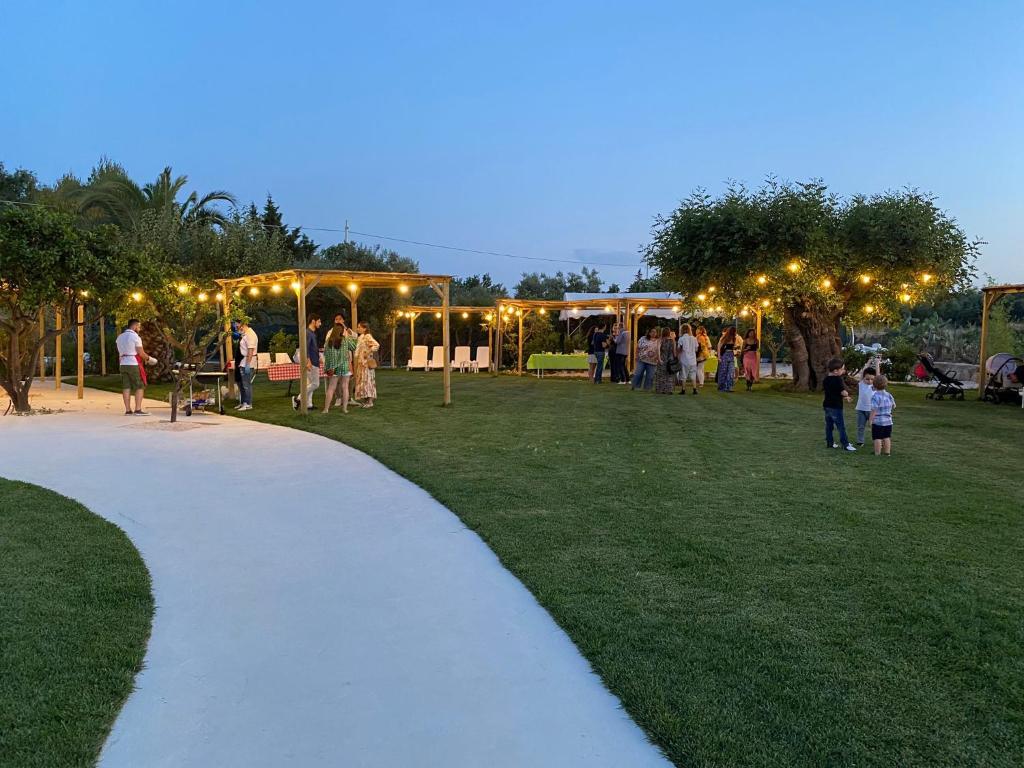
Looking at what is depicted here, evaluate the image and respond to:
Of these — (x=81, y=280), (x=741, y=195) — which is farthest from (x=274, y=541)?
(x=741, y=195)

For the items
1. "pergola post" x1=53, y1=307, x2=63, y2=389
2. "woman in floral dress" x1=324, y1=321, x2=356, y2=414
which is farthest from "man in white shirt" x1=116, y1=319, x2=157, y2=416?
"woman in floral dress" x1=324, y1=321, x2=356, y2=414

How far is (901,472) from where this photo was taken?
7.82m

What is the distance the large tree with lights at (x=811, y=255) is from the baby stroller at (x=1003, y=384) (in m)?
2.31

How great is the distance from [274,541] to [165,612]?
1.34m

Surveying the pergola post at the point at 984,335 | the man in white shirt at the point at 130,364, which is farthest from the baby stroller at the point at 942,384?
the man in white shirt at the point at 130,364

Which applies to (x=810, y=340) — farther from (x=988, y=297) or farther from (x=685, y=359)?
(x=988, y=297)

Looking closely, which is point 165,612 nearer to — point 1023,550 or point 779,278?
point 1023,550

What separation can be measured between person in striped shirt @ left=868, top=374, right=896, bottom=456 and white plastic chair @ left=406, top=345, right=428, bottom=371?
19153mm

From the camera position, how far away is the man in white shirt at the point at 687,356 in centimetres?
1720

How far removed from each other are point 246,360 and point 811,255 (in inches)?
462

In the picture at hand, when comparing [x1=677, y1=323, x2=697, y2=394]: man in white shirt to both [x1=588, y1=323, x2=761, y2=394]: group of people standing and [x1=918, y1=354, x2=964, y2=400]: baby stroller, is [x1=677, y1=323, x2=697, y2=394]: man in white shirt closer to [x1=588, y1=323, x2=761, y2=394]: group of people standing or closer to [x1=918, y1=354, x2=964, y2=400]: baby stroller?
[x1=588, y1=323, x2=761, y2=394]: group of people standing

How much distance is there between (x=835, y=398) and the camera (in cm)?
915

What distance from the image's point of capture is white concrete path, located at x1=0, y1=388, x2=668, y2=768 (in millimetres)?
2703

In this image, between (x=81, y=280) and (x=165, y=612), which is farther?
(x=81, y=280)
